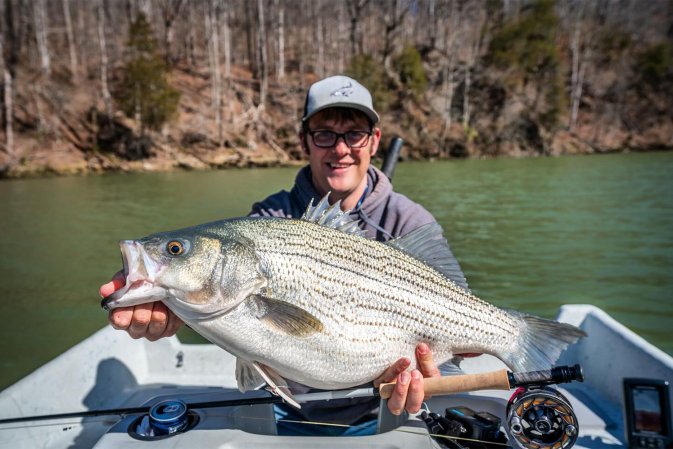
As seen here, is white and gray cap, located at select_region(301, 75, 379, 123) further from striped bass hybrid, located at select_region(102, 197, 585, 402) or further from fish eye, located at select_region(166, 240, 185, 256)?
fish eye, located at select_region(166, 240, 185, 256)

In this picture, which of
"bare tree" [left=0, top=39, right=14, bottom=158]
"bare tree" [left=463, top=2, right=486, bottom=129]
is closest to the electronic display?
"bare tree" [left=0, top=39, right=14, bottom=158]

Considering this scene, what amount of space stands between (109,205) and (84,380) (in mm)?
14192

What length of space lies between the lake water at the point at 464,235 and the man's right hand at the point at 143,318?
421 centimetres

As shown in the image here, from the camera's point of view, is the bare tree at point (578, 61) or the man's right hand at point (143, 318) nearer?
A: the man's right hand at point (143, 318)

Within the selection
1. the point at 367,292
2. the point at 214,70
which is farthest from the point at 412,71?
the point at 367,292

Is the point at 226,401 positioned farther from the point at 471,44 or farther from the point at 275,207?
the point at 471,44

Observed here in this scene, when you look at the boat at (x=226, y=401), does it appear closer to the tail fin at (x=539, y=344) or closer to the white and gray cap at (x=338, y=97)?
the tail fin at (x=539, y=344)

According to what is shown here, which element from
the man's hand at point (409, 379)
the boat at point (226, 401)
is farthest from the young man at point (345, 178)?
the man's hand at point (409, 379)

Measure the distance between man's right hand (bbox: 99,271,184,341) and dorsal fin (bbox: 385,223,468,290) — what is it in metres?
1.20

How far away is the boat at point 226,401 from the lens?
248cm

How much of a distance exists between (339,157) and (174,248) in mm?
1476

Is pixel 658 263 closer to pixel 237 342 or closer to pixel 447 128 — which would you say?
pixel 237 342

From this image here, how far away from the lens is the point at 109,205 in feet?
53.8

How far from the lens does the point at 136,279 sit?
200 centimetres
